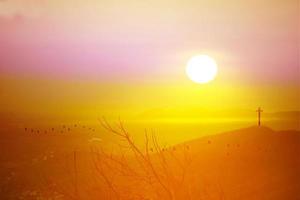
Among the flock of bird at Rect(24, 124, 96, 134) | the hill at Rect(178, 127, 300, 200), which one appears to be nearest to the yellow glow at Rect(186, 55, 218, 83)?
the hill at Rect(178, 127, 300, 200)

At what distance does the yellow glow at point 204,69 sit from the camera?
6.37 ft

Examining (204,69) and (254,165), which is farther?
(254,165)

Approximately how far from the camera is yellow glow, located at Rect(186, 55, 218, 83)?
1.94m

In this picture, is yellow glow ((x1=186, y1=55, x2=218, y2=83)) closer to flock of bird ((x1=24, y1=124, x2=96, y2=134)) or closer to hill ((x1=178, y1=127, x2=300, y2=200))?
hill ((x1=178, y1=127, x2=300, y2=200))

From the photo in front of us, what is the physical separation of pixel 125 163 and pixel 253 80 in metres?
0.88

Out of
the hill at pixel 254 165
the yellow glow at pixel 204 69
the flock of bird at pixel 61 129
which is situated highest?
the yellow glow at pixel 204 69

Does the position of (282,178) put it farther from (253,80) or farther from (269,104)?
(253,80)

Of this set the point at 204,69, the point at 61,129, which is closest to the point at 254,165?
the point at 204,69

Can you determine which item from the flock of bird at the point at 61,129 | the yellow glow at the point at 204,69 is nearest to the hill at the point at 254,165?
the yellow glow at the point at 204,69

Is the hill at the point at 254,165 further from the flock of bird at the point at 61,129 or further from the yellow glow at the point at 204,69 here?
the flock of bird at the point at 61,129

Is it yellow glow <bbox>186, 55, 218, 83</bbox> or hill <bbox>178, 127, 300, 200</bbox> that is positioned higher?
yellow glow <bbox>186, 55, 218, 83</bbox>

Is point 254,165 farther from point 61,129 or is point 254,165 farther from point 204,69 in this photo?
point 61,129

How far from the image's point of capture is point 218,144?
6.52 feet

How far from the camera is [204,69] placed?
1.92 m
